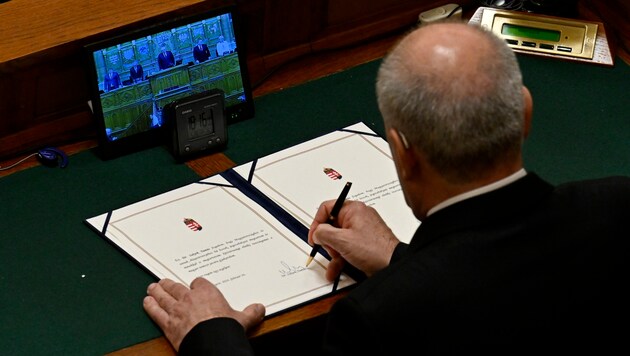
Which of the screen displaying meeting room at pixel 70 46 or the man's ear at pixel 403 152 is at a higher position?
the man's ear at pixel 403 152

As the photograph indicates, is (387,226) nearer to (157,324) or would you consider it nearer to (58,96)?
(157,324)

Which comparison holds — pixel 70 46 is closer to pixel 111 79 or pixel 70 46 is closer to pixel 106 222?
pixel 111 79

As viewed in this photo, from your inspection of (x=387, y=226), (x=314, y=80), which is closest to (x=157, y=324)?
(x=387, y=226)

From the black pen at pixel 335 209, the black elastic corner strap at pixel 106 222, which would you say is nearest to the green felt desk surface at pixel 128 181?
the black elastic corner strap at pixel 106 222

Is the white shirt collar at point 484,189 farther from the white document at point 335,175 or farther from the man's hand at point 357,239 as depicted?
the white document at point 335,175

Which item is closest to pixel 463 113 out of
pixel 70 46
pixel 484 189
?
Result: pixel 484 189

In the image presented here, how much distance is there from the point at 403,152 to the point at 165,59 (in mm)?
788

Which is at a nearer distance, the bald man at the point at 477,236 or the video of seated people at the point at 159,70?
the bald man at the point at 477,236

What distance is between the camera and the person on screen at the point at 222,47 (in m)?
2.30

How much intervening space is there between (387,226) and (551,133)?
0.51 meters

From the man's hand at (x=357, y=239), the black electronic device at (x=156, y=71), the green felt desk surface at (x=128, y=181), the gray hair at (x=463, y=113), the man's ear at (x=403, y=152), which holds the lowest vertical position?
the green felt desk surface at (x=128, y=181)

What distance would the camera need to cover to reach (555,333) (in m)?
1.56

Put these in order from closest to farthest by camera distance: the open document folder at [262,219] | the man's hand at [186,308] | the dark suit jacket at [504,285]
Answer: the dark suit jacket at [504,285] → the man's hand at [186,308] → the open document folder at [262,219]

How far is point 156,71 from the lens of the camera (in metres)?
2.24
